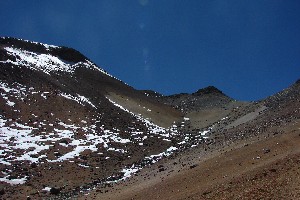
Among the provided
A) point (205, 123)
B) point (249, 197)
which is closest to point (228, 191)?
point (249, 197)

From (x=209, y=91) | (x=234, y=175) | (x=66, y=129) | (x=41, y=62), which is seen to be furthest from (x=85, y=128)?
(x=209, y=91)

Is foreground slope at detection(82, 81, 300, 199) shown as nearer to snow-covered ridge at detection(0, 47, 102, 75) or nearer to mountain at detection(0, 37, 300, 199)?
mountain at detection(0, 37, 300, 199)

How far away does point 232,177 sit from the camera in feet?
69.8

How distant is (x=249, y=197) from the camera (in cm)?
1655

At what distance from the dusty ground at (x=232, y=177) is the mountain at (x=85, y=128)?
975 millimetres

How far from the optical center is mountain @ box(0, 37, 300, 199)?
108 feet

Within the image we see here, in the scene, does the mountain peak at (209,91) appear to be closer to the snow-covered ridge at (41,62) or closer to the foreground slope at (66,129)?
the foreground slope at (66,129)

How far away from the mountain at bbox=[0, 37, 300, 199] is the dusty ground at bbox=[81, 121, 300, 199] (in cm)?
98

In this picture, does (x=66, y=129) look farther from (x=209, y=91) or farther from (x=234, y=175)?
(x=209, y=91)

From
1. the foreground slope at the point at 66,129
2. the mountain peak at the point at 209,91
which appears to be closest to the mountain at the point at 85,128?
the foreground slope at the point at 66,129

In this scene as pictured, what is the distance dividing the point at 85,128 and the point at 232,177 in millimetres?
30033

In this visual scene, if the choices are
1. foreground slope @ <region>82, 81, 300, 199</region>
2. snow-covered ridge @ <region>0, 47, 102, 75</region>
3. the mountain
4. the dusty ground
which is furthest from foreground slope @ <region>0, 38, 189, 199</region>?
the dusty ground

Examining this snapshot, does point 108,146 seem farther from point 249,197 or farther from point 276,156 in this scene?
point 249,197

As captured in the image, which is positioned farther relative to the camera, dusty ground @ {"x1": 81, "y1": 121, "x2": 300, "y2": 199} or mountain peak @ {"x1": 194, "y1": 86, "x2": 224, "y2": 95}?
mountain peak @ {"x1": 194, "y1": 86, "x2": 224, "y2": 95}
